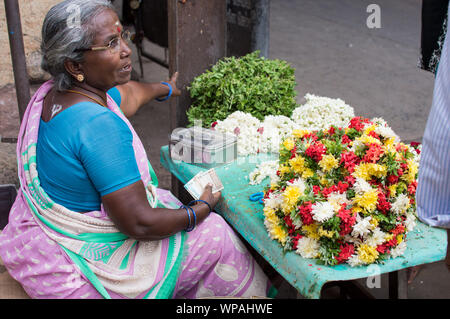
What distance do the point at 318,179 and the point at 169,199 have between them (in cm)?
85

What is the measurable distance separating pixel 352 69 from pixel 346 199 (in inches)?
224

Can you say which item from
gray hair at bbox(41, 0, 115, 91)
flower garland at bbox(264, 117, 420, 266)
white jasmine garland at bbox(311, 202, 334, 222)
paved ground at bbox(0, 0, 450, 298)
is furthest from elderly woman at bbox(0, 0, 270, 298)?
paved ground at bbox(0, 0, 450, 298)

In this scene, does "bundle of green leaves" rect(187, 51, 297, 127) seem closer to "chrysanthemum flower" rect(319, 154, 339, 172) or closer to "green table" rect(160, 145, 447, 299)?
"green table" rect(160, 145, 447, 299)

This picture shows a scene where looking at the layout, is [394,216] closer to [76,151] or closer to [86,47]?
[76,151]

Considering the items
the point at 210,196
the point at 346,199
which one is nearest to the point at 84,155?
the point at 210,196

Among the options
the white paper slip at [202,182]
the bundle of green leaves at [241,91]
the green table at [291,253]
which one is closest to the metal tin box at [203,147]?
the green table at [291,253]

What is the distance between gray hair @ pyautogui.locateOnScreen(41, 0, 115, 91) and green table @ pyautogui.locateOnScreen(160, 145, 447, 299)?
99 centimetres

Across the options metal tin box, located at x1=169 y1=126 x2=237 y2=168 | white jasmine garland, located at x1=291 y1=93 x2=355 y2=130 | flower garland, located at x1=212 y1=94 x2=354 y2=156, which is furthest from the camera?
white jasmine garland, located at x1=291 y1=93 x2=355 y2=130

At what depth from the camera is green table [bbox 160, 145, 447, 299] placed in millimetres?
1861

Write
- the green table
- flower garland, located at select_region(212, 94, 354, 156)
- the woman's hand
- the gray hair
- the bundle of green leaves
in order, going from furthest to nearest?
1. the bundle of green leaves
2. flower garland, located at select_region(212, 94, 354, 156)
3. the woman's hand
4. the gray hair
5. the green table

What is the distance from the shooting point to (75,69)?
2.07 m

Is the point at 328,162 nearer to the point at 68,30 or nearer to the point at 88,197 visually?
the point at 88,197

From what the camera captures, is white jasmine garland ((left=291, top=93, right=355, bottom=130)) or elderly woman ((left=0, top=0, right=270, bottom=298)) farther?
white jasmine garland ((left=291, top=93, right=355, bottom=130))

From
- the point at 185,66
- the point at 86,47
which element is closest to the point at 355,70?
the point at 185,66
